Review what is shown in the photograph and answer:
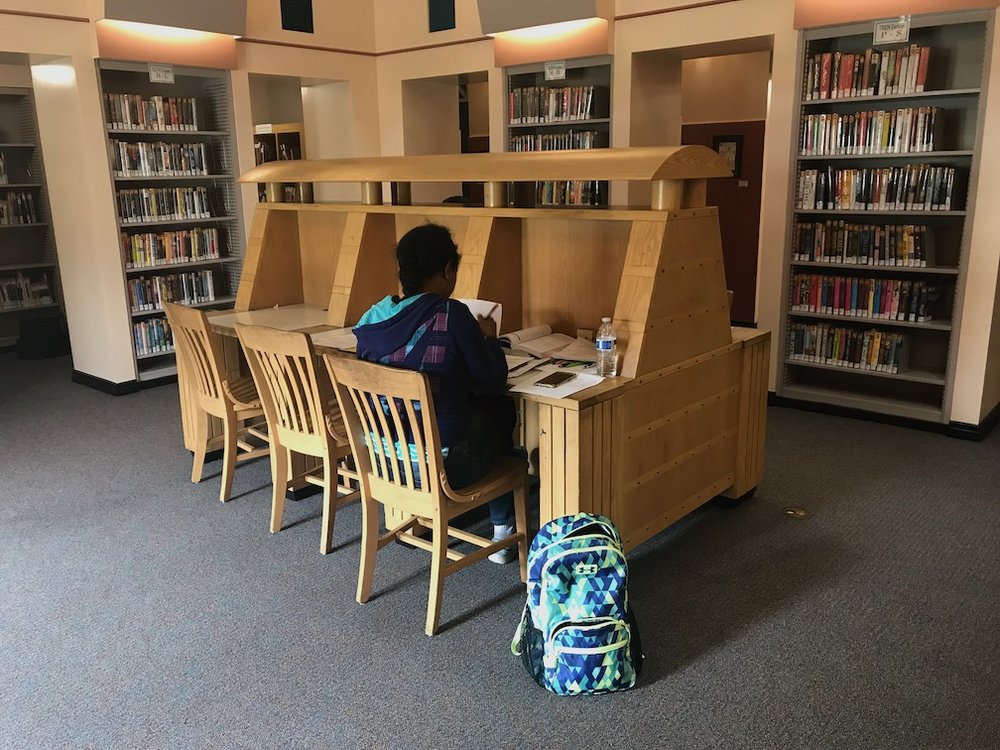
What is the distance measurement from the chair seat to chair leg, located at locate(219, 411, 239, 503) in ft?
0.23

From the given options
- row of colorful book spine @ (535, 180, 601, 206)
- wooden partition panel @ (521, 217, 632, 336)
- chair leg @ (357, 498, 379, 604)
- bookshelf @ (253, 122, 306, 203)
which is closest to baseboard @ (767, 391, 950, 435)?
wooden partition panel @ (521, 217, 632, 336)

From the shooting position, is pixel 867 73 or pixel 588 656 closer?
pixel 588 656

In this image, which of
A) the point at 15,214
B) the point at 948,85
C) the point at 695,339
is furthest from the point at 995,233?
the point at 15,214

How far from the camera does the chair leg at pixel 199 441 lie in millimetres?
3941

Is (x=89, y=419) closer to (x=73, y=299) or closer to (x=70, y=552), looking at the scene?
→ (x=73, y=299)

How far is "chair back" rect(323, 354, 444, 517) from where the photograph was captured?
96.4 inches

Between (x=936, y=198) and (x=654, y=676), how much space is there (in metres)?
3.35

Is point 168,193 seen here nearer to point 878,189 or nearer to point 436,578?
point 436,578

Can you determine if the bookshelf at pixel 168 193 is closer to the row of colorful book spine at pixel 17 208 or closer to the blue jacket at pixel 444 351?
the row of colorful book spine at pixel 17 208

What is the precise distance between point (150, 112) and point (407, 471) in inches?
171

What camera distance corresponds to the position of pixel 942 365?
479cm

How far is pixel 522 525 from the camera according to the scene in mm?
2932

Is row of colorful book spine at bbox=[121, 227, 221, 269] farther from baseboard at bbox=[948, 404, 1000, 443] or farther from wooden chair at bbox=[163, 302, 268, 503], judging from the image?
baseboard at bbox=[948, 404, 1000, 443]

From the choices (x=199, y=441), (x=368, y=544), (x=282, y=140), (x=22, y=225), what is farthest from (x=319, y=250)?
(x=22, y=225)
